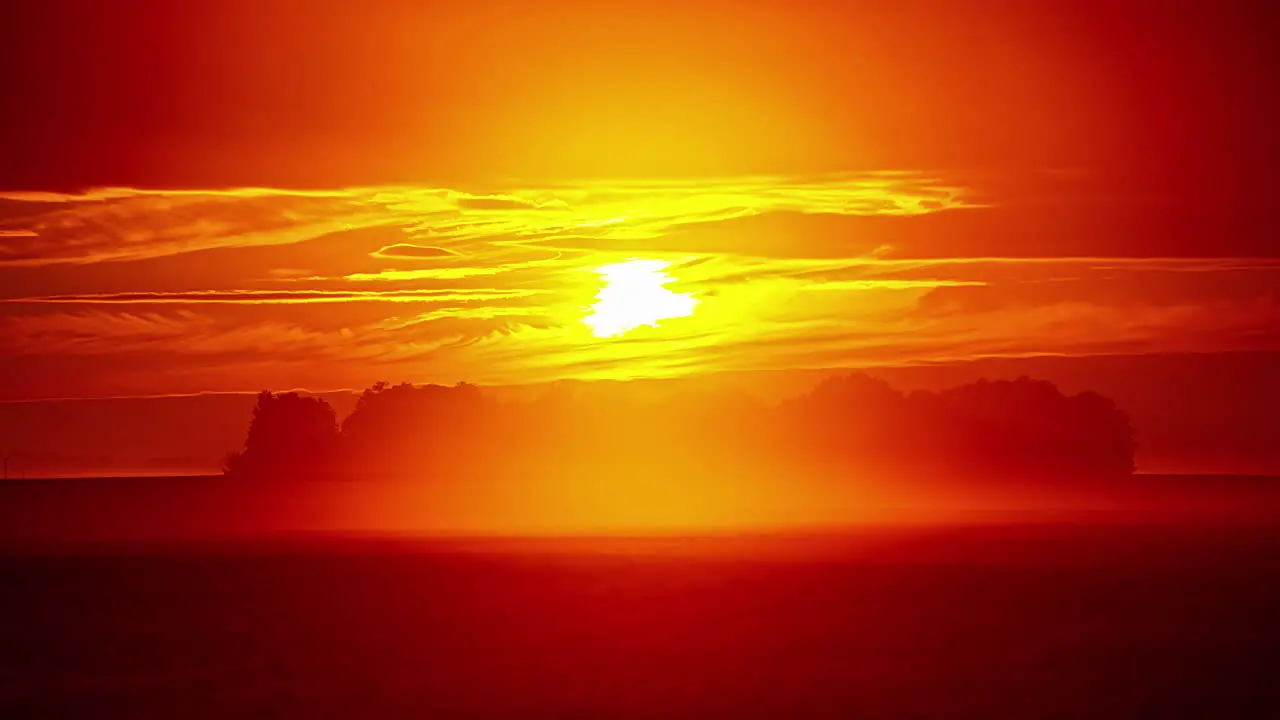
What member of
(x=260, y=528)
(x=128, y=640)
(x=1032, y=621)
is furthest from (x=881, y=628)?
(x=260, y=528)

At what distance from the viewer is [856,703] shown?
3969cm

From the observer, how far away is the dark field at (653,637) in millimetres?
40281

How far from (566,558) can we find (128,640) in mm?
36863

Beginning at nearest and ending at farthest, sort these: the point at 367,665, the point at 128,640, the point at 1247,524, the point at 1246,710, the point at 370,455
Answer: the point at 1246,710, the point at 367,665, the point at 128,640, the point at 1247,524, the point at 370,455

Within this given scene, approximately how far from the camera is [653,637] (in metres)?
51.1

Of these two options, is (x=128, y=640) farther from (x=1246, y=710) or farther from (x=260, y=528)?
(x=260, y=528)

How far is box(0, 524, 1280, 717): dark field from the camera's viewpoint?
40281 millimetres

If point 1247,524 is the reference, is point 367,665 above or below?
below

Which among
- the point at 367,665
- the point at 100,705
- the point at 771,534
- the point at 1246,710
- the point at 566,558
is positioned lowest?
the point at 1246,710

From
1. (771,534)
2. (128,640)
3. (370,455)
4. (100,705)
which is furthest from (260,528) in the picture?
(100,705)

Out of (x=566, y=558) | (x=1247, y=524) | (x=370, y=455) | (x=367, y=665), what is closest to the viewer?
(x=367, y=665)

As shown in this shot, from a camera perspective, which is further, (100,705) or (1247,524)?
(1247,524)

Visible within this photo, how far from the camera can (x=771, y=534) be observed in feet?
389

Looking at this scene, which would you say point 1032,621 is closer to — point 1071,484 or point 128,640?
point 128,640
